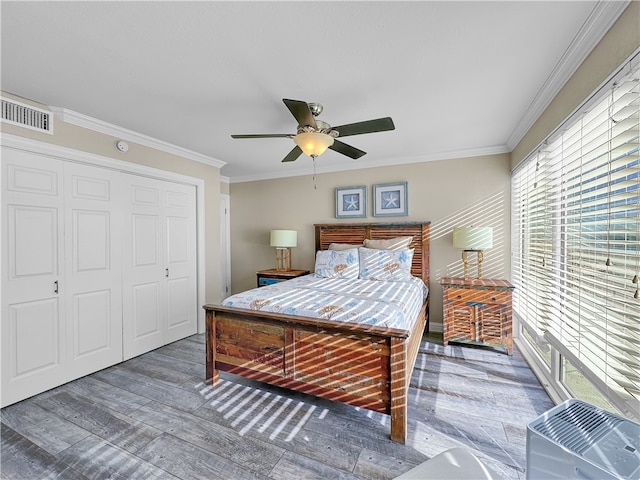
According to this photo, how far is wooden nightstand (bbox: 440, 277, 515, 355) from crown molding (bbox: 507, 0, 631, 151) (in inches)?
70.7

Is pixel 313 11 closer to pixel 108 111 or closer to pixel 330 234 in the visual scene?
pixel 108 111

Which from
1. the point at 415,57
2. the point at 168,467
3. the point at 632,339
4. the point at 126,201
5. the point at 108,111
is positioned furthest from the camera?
the point at 126,201

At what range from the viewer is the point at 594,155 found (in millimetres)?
1798

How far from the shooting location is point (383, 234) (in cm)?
423

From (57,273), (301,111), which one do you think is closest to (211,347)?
(57,273)

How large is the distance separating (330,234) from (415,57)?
116 inches

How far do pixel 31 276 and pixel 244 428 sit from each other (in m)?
2.23

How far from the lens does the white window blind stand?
4.47 feet

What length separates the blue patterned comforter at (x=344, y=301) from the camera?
2186 millimetres

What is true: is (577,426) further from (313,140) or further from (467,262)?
(467,262)

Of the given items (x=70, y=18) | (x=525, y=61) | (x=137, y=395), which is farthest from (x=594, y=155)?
(x=137, y=395)

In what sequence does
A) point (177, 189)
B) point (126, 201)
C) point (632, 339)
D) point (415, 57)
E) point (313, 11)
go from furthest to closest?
point (177, 189)
point (126, 201)
point (415, 57)
point (313, 11)
point (632, 339)

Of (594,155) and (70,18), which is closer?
(70,18)

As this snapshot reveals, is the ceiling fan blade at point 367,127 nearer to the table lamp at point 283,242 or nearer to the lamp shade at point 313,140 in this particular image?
the lamp shade at point 313,140
